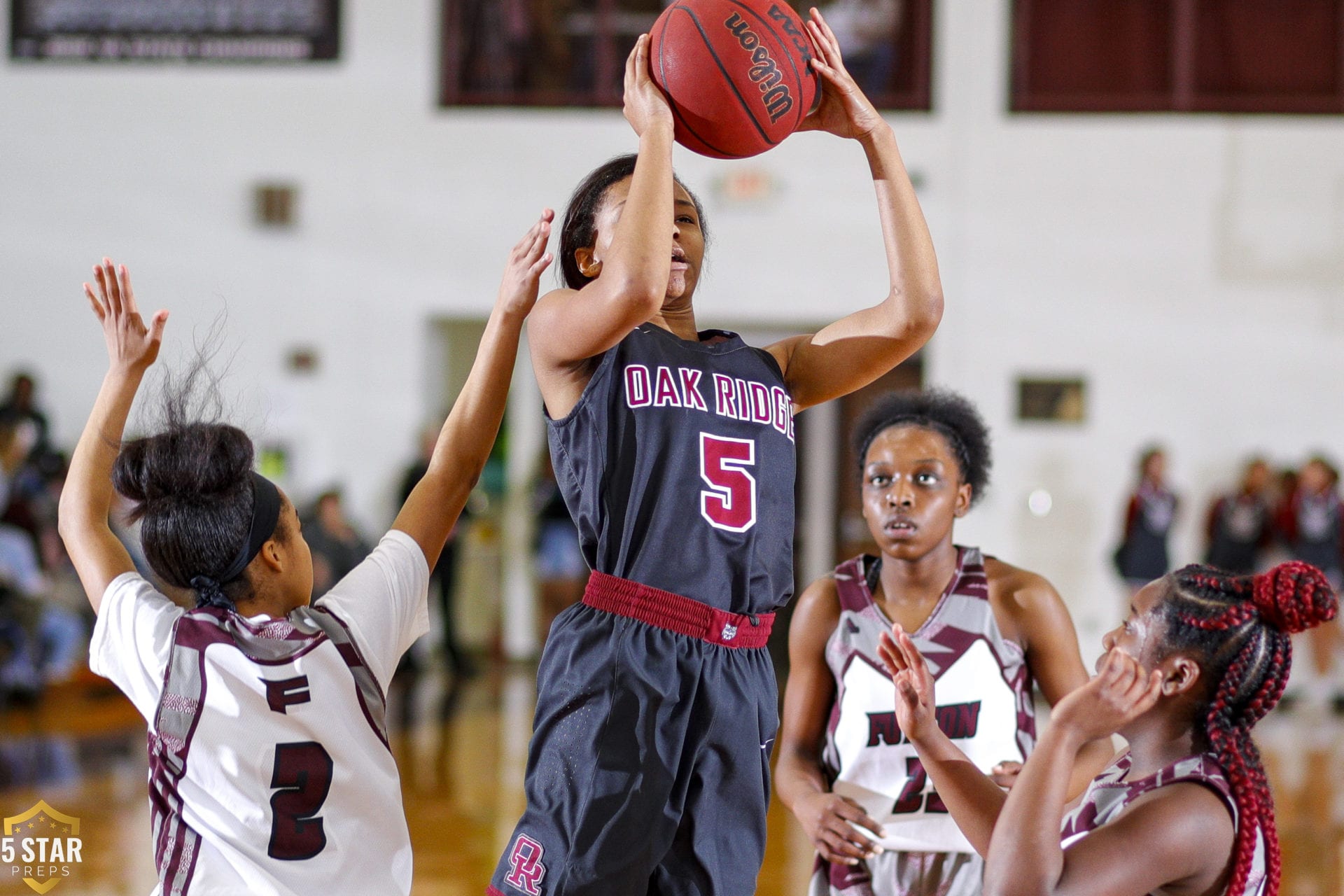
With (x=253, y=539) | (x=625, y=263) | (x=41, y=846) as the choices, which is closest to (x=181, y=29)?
(x=41, y=846)

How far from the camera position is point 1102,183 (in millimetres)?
8828

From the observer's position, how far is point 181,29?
9211 mm

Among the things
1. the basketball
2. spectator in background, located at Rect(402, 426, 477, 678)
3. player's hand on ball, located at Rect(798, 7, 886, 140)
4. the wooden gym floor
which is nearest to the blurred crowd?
the wooden gym floor

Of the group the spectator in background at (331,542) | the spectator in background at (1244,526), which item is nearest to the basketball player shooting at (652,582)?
the spectator in background at (331,542)

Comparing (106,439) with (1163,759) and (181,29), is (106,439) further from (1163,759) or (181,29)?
(181,29)

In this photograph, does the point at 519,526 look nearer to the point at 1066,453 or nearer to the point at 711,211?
the point at 711,211

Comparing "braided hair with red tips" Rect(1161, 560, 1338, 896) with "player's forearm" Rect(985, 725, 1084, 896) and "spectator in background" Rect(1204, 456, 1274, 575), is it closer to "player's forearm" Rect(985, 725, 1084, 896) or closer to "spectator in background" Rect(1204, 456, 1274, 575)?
"player's forearm" Rect(985, 725, 1084, 896)

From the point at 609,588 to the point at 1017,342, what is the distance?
762cm

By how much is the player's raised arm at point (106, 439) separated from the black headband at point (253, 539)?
0.59 ft

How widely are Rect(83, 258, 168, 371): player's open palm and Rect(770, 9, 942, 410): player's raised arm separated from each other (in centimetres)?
98

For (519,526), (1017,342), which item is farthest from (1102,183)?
(519,526)

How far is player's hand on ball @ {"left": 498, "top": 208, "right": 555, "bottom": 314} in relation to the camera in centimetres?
196

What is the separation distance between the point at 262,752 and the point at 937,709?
4.00 feet

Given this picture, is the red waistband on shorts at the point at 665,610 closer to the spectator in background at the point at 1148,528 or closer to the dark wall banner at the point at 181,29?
the spectator in background at the point at 1148,528
